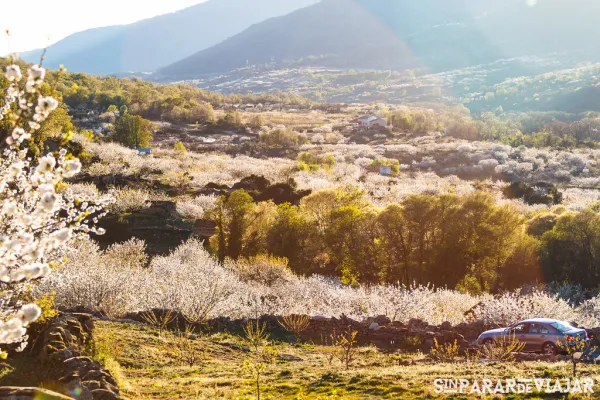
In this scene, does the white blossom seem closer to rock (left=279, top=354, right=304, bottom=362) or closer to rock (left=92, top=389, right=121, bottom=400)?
rock (left=92, top=389, right=121, bottom=400)

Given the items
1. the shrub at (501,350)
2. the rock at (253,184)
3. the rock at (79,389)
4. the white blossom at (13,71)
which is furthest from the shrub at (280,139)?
the white blossom at (13,71)

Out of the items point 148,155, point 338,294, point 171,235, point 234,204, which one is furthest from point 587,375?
point 148,155

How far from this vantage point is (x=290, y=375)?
13.0 meters

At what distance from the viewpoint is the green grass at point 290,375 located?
1065cm

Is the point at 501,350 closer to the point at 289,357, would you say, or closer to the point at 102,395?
the point at 289,357

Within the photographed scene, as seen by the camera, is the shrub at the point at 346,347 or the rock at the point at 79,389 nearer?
the rock at the point at 79,389

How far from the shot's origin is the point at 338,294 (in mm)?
25328

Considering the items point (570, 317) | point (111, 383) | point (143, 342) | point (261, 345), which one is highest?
point (111, 383)

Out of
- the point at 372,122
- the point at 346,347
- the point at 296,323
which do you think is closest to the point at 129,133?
the point at 296,323

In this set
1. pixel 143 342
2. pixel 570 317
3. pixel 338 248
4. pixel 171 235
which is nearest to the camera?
pixel 143 342

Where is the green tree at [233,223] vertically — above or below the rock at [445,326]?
above

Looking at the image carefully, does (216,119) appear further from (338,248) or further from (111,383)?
(111,383)

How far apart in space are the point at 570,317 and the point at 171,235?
27.5 m

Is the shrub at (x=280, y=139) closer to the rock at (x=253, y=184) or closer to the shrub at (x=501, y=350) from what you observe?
the rock at (x=253, y=184)
